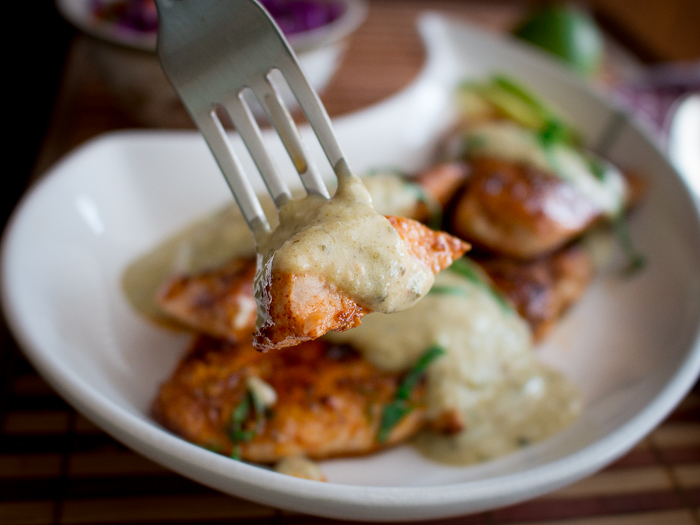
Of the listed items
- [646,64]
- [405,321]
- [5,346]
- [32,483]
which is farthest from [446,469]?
[646,64]

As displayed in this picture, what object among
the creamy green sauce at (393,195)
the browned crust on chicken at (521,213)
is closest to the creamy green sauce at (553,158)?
the browned crust on chicken at (521,213)

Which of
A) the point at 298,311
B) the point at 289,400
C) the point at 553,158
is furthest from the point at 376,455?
the point at 553,158

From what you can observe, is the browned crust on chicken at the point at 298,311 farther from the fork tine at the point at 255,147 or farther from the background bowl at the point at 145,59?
the background bowl at the point at 145,59

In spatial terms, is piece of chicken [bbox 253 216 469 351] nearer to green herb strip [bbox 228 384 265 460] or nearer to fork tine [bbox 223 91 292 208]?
fork tine [bbox 223 91 292 208]

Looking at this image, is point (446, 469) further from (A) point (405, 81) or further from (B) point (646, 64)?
(B) point (646, 64)

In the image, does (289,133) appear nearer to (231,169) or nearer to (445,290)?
(231,169)
